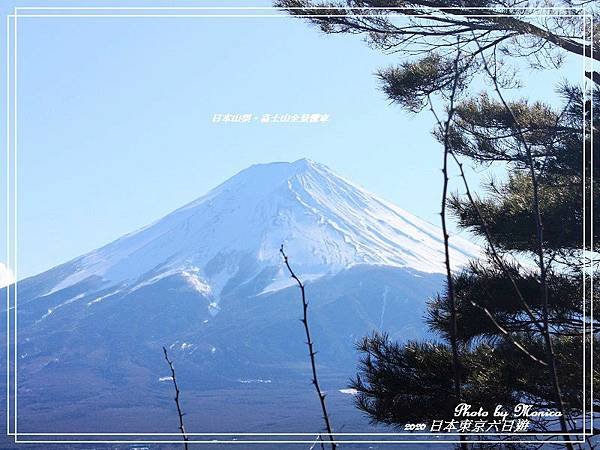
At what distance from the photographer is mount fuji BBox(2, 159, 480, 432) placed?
11.6 ft

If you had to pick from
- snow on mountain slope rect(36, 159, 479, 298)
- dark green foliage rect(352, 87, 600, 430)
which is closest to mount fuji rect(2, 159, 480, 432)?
snow on mountain slope rect(36, 159, 479, 298)

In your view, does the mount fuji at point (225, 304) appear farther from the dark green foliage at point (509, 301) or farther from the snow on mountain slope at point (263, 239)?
the dark green foliage at point (509, 301)

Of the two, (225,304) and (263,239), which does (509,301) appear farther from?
(225,304)

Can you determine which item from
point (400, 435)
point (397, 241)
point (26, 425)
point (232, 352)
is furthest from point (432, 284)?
point (26, 425)

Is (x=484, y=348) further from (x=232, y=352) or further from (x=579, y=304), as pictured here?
(x=232, y=352)

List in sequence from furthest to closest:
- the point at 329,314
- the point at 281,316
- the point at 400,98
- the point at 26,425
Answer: the point at 281,316, the point at 329,314, the point at 400,98, the point at 26,425

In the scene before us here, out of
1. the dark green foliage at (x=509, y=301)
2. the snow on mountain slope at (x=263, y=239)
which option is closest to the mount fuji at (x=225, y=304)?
the snow on mountain slope at (x=263, y=239)

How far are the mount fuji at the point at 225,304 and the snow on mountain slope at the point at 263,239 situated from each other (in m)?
0.01

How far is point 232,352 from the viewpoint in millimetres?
4660

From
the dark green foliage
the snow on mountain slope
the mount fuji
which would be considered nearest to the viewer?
the dark green foliage

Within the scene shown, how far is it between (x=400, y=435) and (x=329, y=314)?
120 cm

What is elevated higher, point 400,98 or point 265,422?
point 400,98

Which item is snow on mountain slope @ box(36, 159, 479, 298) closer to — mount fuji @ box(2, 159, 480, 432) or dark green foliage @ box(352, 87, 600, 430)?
mount fuji @ box(2, 159, 480, 432)

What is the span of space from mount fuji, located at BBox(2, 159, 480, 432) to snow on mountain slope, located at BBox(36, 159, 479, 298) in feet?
0.04
